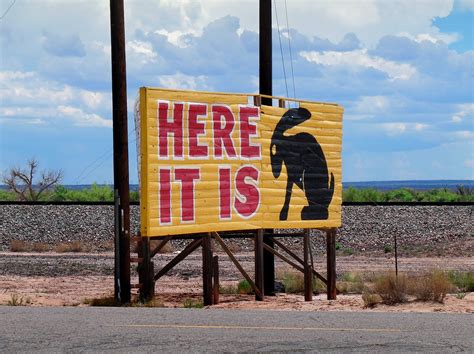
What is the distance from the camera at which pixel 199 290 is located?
23.7 meters

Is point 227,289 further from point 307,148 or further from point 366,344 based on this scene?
point 366,344

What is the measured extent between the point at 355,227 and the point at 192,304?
18.8 meters

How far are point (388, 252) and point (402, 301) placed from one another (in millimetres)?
16231

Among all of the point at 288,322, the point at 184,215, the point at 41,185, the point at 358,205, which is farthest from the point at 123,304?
the point at 41,185

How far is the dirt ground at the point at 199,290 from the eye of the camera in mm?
17933

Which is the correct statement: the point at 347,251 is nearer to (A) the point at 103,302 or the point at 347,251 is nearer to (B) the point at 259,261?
(B) the point at 259,261

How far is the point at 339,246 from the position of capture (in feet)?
114

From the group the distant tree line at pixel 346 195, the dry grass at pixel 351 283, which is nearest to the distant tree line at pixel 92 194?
the distant tree line at pixel 346 195

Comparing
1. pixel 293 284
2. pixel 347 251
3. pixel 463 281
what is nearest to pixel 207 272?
pixel 293 284

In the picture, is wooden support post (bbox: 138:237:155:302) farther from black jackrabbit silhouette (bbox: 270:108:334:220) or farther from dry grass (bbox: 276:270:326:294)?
dry grass (bbox: 276:270:326:294)

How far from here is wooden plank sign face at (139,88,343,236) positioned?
17969mm

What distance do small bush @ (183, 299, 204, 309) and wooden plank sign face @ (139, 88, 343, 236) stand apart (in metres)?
1.36

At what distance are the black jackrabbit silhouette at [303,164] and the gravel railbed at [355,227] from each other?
504 inches

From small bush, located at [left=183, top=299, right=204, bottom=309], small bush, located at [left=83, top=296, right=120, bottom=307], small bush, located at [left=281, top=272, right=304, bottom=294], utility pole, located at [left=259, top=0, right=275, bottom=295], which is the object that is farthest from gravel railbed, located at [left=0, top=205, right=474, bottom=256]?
small bush, located at [left=83, top=296, right=120, bottom=307]
